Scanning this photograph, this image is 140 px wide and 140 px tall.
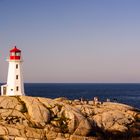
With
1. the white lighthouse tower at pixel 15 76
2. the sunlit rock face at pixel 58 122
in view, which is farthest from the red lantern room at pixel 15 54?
the sunlit rock face at pixel 58 122

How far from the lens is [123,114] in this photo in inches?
1941

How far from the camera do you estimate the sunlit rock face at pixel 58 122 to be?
41875 millimetres

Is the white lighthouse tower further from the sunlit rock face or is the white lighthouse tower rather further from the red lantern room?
the sunlit rock face

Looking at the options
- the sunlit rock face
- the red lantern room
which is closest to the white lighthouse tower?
the red lantern room

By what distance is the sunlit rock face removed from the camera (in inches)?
1649

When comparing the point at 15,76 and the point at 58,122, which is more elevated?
the point at 15,76

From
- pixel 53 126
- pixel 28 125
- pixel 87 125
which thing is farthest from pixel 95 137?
pixel 28 125

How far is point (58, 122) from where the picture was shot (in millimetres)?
43719

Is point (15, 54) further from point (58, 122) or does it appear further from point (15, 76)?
point (58, 122)

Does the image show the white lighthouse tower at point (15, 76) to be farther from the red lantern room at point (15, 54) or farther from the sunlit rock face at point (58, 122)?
the sunlit rock face at point (58, 122)

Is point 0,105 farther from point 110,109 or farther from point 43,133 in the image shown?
point 110,109

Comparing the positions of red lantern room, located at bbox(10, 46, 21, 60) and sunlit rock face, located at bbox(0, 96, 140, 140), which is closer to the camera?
sunlit rock face, located at bbox(0, 96, 140, 140)

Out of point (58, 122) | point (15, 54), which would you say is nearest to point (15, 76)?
point (15, 54)

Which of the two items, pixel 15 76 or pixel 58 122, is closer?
pixel 58 122
